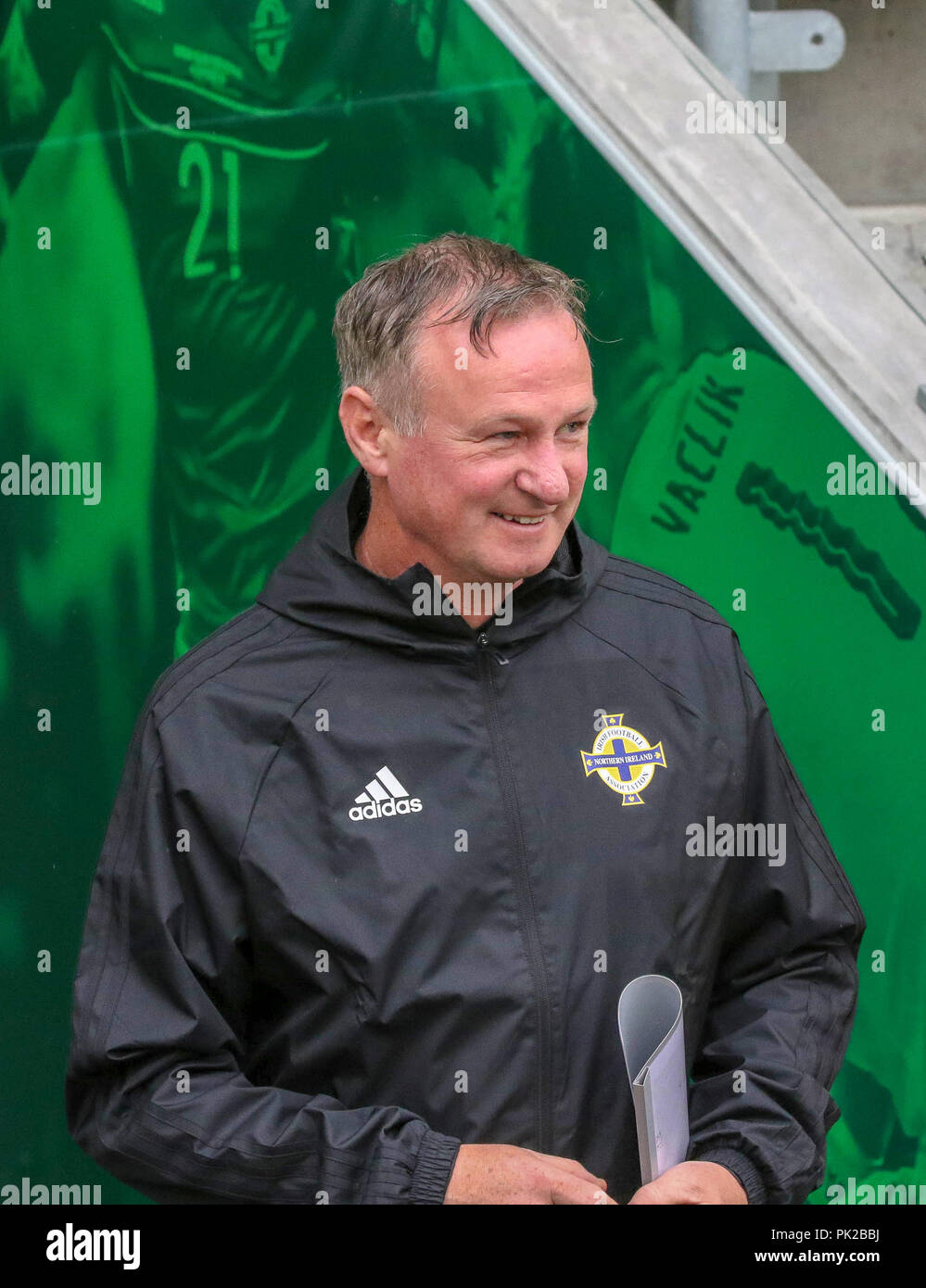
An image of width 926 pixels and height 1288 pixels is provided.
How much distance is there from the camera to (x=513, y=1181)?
5.83 ft

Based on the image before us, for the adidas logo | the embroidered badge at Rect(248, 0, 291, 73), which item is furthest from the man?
the embroidered badge at Rect(248, 0, 291, 73)

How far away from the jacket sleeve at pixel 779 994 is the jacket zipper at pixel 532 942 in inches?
7.1

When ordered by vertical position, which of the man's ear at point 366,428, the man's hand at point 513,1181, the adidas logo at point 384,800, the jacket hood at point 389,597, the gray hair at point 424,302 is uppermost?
the gray hair at point 424,302

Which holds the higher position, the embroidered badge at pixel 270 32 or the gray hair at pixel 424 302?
the embroidered badge at pixel 270 32

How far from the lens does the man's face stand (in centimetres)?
185

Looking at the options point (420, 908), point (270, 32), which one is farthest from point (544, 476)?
point (270, 32)

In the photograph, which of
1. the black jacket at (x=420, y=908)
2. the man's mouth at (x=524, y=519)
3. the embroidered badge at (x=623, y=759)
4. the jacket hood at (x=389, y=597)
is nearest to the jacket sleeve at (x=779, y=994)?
the black jacket at (x=420, y=908)

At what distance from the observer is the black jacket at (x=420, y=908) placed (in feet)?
6.01

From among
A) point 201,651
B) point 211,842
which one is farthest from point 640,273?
point 211,842

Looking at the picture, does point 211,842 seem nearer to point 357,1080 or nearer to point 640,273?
point 357,1080

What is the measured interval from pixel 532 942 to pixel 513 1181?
0.83 ft

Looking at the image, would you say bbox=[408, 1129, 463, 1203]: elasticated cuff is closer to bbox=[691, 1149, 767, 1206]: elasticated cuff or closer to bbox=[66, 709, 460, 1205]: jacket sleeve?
bbox=[66, 709, 460, 1205]: jacket sleeve

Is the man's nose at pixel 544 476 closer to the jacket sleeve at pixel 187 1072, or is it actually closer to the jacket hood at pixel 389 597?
the jacket hood at pixel 389 597

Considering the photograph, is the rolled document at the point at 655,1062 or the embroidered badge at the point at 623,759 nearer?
the rolled document at the point at 655,1062
